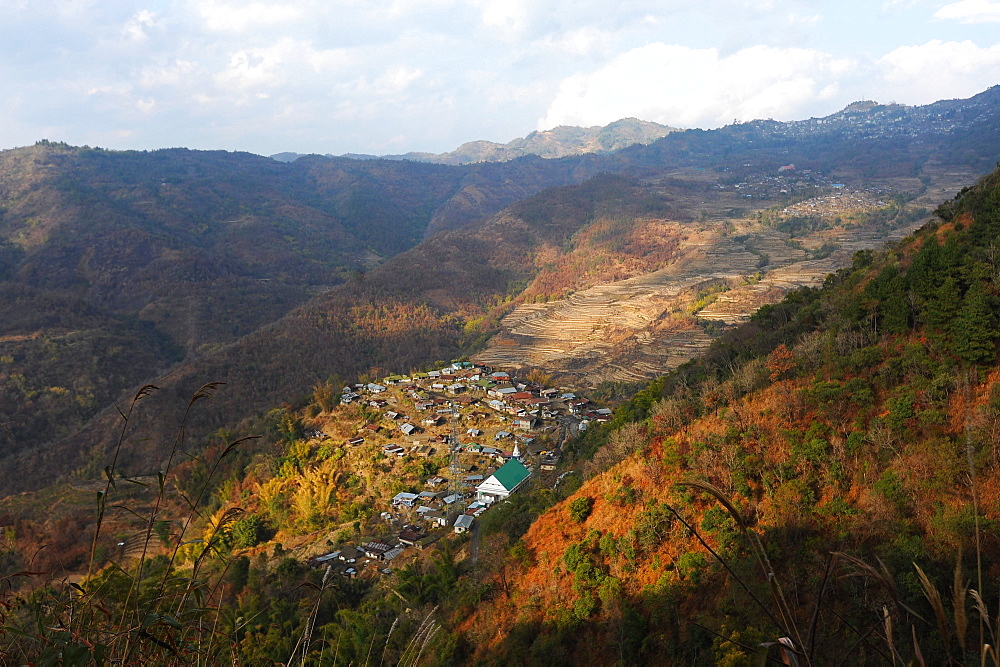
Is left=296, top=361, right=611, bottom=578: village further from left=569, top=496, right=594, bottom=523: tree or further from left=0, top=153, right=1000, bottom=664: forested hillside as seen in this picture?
left=569, top=496, right=594, bottom=523: tree

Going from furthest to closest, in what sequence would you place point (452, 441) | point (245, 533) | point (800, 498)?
point (452, 441), point (245, 533), point (800, 498)

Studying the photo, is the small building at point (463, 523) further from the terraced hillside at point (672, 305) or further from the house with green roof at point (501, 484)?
the terraced hillside at point (672, 305)

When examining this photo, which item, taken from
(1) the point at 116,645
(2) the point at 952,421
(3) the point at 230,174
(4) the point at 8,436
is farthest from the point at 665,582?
(3) the point at 230,174

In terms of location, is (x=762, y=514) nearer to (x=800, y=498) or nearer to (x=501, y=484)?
(x=800, y=498)

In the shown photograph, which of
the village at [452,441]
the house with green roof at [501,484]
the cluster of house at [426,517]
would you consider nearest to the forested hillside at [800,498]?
the village at [452,441]

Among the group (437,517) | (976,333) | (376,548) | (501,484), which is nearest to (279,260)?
(437,517)

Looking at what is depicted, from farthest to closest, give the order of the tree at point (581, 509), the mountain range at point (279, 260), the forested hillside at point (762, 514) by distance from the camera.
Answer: the mountain range at point (279, 260) < the tree at point (581, 509) < the forested hillside at point (762, 514)

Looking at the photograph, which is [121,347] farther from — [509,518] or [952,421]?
[952,421]
